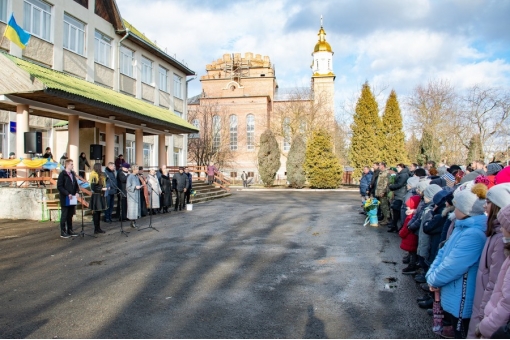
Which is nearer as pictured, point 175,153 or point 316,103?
A: point 175,153

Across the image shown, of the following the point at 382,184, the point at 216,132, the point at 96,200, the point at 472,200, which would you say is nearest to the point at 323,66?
the point at 216,132

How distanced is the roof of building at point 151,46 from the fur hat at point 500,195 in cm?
2362

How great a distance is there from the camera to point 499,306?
2.61 metres

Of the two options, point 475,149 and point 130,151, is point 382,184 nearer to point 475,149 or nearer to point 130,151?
point 130,151

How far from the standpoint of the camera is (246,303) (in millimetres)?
5109

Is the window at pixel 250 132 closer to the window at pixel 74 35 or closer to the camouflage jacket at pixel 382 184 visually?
the window at pixel 74 35

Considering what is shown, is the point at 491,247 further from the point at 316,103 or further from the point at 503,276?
the point at 316,103

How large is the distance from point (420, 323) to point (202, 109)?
50322 millimetres

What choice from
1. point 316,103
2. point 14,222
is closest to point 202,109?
point 316,103

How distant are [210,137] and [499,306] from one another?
46.3 metres

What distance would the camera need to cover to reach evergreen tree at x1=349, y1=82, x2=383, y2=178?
35.7 meters

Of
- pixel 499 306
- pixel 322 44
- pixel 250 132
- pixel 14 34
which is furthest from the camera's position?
pixel 322 44

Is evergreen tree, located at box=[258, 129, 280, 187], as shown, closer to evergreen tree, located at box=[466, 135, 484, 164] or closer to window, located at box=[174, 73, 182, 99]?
window, located at box=[174, 73, 182, 99]

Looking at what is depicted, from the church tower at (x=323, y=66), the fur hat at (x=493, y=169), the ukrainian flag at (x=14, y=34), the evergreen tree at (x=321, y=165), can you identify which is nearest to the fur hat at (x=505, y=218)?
the fur hat at (x=493, y=169)
